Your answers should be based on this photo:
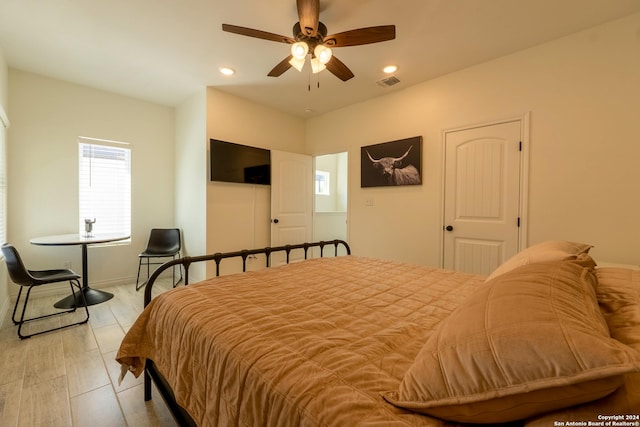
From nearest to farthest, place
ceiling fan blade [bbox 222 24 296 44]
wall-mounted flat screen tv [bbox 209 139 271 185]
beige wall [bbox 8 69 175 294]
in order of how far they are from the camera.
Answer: ceiling fan blade [bbox 222 24 296 44]
beige wall [bbox 8 69 175 294]
wall-mounted flat screen tv [bbox 209 139 271 185]

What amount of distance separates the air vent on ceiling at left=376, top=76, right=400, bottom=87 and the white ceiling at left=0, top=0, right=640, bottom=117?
7 cm

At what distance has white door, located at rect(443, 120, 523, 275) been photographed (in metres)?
2.62

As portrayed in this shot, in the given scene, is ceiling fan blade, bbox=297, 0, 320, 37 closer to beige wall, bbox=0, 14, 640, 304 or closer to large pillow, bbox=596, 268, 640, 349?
beige wall, bbox=0, 14, 640, 304

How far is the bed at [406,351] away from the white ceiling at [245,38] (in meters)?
1.94

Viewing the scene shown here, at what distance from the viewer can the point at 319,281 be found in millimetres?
1698

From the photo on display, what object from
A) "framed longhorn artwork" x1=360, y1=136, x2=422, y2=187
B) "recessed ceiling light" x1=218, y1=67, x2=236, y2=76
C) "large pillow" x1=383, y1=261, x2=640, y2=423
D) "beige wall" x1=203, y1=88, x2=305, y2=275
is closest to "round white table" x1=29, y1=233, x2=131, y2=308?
"beige wall" x1=203, y1=88, x2=305, y2=275

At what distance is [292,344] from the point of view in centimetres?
91

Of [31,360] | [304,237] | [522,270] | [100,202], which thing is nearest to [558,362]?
[522,270]

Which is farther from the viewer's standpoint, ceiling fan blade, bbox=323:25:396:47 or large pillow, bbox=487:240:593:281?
ceiling fan blade, bbox=323:25:396:47

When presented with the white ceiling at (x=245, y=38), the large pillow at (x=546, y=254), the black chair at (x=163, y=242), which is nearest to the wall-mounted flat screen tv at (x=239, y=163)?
the white ceiling at (x=245, y=38)

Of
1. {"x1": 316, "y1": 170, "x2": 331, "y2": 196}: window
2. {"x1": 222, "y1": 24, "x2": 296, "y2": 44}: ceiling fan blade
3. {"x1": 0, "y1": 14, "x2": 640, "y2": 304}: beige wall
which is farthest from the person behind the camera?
{"x1": 316, "y1": 170, "x2": 331, "y2": 196}: window

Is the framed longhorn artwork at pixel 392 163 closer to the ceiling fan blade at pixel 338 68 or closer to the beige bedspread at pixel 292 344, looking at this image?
the ceiling fan blade at pixel 338 68

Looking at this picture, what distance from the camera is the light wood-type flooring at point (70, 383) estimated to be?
1.47 meters

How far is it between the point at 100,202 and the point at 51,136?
0.95 m
